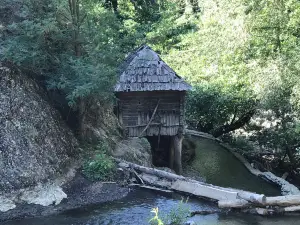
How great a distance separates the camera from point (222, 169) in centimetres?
1808

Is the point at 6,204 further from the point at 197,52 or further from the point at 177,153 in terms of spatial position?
the point at 197,52

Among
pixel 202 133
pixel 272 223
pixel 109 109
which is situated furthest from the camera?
pixel 202 133

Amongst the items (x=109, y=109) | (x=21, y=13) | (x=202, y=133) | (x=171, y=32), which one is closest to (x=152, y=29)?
(x=171, y=32)

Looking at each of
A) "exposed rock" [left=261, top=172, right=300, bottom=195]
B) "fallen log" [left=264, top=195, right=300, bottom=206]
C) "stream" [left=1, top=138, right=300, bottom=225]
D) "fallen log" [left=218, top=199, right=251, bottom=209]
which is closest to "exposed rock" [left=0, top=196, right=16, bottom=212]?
"stream" [left=1, top=138, right=300, bottom=225]

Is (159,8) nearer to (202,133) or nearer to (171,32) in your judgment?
(171,32)

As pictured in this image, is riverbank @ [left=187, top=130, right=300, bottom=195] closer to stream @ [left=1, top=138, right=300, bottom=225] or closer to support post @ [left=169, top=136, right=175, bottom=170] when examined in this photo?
stream @ [left=1, top=138, right=300, bottom=225]

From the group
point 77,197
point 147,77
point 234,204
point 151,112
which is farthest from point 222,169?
point 77,197

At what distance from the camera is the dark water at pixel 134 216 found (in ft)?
34.7

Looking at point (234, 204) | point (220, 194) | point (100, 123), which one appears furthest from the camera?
point (100, 123)

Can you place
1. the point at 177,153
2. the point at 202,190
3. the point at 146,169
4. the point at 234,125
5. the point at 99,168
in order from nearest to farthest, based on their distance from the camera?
the point at 202,190 → the point at 99,168 → the point at 146,169 → the point at 177,153 → the point at 234,125

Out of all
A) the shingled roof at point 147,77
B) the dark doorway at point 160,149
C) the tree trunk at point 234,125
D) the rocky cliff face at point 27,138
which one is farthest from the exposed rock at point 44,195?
the tree trunk at point 234,125

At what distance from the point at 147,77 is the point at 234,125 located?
→ 838 cm

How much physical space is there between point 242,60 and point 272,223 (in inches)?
382

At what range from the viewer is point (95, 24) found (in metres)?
14.4
